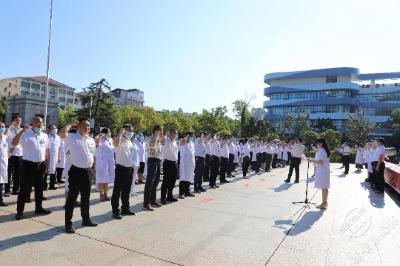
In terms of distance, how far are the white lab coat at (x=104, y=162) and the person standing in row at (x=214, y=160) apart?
388 cm

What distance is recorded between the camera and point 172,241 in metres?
5.45

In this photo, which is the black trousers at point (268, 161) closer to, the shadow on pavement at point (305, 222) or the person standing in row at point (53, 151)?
the shadow on pavement at point (305, 222)

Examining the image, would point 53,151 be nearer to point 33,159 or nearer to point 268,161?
point 33,159

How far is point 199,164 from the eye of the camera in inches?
424

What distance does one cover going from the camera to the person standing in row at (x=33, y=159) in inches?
257

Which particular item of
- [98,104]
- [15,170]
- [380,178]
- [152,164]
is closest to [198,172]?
[152,164]

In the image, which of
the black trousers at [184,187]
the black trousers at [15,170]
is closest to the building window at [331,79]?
the black trousers at [184,187]

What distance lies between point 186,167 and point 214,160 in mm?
2679

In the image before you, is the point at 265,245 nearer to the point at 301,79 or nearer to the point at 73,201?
the point at 73,201

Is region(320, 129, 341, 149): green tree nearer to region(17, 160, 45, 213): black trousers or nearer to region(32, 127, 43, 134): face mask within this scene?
region(32, 127, 43, 134): face mask

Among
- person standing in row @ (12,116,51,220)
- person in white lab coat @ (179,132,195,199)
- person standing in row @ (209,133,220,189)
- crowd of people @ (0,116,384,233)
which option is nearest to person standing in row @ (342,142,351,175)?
crowd of people @ (0,116,384,233)

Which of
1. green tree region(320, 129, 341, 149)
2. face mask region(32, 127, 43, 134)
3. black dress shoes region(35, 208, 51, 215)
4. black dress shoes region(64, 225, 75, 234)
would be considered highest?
green tree region(320, 129, 341, 149)

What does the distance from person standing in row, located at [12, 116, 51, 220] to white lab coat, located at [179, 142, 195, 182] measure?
372 cm

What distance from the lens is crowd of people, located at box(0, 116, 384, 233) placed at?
5.95 metres
